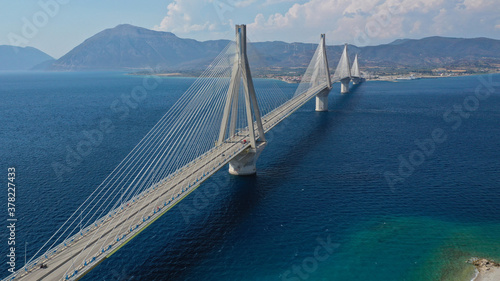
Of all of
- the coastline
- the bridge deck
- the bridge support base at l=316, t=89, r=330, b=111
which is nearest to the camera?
the bridge deck

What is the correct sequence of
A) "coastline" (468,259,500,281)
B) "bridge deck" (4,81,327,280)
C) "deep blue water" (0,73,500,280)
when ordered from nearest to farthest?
"bridge deck" (4,81,327,280), "coastline" (468,259,500,281), "deep blue water" (0,73,500,280)

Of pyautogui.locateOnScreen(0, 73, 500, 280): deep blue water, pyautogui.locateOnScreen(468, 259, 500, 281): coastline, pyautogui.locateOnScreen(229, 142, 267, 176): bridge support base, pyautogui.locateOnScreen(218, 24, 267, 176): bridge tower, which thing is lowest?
pyautogui.locateOnScreen(468, 259, 500, 281): coastline

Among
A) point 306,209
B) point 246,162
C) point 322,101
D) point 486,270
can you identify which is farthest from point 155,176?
point 322,101

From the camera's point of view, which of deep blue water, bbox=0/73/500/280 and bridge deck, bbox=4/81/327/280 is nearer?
bridge deck, bbox=4/81/327/280

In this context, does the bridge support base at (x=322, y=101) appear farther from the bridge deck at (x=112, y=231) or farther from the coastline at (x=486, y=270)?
the coastline at (x=486, y=270)

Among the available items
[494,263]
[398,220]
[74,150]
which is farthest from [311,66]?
[494,263]

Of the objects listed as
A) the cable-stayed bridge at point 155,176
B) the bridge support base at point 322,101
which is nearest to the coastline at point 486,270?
the cable-stayed bridge at point 155,176

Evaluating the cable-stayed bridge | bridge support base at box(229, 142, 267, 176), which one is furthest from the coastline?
bridge support base at box(229, 142, 267, 176)

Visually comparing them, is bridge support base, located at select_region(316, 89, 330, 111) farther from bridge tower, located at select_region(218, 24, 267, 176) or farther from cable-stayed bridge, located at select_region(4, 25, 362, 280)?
bridge tower, located at select_region(218, 24, 267, 176)
